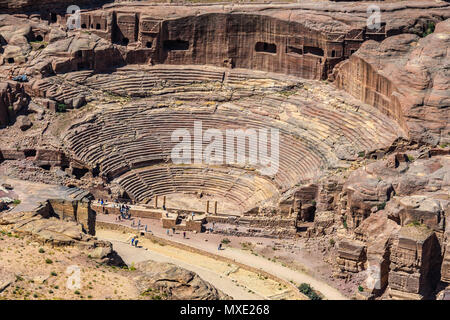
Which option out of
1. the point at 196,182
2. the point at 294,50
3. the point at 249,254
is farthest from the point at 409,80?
the point at 196,182

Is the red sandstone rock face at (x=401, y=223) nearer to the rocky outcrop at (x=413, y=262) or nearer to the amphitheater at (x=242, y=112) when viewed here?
the rocky outcrop at (x=413, y=262)

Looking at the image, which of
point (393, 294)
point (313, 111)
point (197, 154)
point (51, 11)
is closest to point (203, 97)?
point (197, 154)

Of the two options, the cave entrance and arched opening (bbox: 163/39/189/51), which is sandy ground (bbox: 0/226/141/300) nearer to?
the cave entrance

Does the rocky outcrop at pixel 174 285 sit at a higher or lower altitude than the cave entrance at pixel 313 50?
lower

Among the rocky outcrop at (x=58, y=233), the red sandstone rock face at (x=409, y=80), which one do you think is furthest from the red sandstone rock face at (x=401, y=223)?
the rocky outcrop at (x=58, y=233)

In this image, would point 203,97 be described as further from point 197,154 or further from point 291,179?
point 291,179

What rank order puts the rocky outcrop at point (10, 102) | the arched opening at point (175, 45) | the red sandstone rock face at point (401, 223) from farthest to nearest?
1. the arched opening at point (175, 45)
2. the rocky outcrop at point (10, 102)
3. the red sandstone rock face at point (401, 223)


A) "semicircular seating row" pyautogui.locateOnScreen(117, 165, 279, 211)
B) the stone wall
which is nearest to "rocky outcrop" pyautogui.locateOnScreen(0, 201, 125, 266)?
the stone wall
